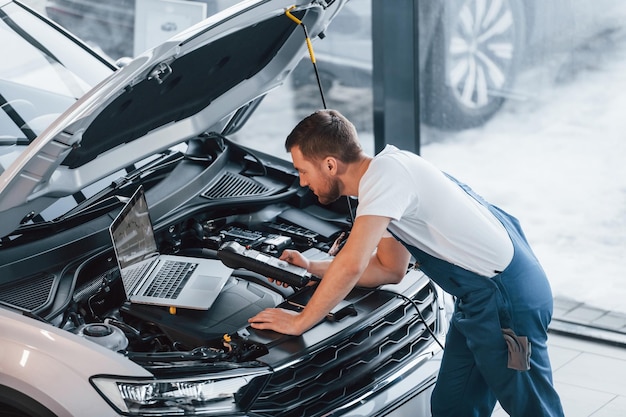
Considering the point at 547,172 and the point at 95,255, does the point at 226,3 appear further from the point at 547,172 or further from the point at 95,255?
the point at 95,255

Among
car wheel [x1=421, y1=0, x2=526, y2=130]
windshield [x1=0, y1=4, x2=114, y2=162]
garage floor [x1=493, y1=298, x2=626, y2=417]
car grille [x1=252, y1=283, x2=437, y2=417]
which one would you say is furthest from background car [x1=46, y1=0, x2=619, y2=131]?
car grille [x1=252, y1=283, x2=437, y2=417]

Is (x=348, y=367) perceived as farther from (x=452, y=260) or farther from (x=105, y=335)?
(x=105, y=335)

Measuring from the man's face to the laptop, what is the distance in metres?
0.44

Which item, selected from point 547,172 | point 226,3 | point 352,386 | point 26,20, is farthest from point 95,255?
point 226,3

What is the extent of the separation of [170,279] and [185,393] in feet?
1.95

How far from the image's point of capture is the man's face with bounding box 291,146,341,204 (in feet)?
8.80

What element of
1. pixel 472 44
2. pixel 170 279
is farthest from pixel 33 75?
pixel 472 44

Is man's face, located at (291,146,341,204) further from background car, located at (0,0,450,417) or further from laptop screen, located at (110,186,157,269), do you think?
laptop screen, located at (110,186,157,269)

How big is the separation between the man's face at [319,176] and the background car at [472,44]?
2165 mm

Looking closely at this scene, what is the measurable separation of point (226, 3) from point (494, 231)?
16.2 ft

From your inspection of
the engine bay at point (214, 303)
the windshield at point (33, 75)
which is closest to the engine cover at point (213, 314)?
the engine bay at point (214, 303)

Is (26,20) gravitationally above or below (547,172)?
above

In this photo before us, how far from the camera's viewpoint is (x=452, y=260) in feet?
8.77

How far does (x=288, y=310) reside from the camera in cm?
273
